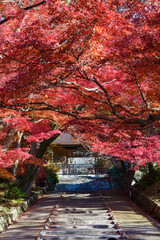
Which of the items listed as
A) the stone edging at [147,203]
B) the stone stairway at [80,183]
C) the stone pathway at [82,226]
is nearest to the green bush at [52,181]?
the stone stairway at [80,183]

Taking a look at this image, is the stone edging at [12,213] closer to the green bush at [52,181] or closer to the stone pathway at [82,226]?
the stone pathway at [82,226]

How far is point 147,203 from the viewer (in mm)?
12133

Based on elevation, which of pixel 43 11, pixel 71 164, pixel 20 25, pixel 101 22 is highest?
pixel 43 11

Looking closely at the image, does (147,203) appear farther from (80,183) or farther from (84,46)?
(80,183)

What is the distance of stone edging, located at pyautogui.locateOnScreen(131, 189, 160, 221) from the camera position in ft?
34.3

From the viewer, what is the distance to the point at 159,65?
7.02 metres

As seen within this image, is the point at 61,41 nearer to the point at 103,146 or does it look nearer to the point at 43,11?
the point at 43,11

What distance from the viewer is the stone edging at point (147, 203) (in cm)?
1045

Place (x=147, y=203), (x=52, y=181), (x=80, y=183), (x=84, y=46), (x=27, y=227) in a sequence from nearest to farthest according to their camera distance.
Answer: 1. (x=84, y=46)
2. (x=27, y=227)
3. (x=147, y=203)
4. (x=52, y=181)
5. (x=80, y=183)

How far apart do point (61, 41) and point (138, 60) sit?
6.57 feet

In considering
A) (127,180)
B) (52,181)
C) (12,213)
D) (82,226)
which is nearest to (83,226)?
(82,226)

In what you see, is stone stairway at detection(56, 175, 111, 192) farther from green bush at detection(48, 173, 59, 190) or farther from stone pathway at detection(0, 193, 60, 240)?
stone pathway at detection(0, 193, 60, 240)

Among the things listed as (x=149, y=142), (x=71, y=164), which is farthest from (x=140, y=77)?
(x=71, y=164)

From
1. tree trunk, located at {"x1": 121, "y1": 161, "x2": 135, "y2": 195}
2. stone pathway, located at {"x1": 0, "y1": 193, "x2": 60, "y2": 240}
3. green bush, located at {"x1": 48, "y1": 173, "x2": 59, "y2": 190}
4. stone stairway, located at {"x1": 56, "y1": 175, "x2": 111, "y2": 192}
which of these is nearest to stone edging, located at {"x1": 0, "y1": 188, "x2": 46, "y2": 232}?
stone pathway, located at {"x1": 0, "y1": 193, "x2": 60, "y2": 240}
